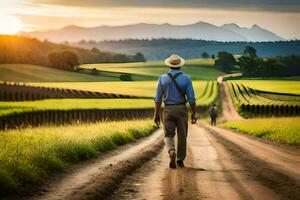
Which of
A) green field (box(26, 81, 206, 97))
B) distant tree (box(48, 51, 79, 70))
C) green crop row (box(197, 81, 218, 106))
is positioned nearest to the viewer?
green crop row (box(197, 81, 218, 106))

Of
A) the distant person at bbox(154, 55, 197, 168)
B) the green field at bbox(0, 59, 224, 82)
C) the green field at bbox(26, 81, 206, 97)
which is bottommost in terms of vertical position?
the green field at bbox(26, 81, 206, 97)

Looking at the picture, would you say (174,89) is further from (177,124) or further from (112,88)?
(112,88)

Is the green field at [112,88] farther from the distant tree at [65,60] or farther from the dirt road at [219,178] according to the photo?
the dirt road at [219,178]

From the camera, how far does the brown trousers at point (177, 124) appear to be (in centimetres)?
1686

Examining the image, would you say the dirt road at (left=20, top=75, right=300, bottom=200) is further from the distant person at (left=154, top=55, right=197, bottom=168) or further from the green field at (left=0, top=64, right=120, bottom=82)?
the green field at (left=0, top=64, right=120, bottom=82)

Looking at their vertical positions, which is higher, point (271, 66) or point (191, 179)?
point (271, 66)

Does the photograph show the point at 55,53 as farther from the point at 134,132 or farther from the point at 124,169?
the point at 124,169

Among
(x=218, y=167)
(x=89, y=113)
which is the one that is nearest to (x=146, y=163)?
(x=218, y=167)

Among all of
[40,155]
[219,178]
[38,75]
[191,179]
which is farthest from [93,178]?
[38,75]

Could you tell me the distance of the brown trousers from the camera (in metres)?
16.9

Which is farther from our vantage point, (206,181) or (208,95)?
(208,95)

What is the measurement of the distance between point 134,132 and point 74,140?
1196 centimetres

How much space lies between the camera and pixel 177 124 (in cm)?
1705

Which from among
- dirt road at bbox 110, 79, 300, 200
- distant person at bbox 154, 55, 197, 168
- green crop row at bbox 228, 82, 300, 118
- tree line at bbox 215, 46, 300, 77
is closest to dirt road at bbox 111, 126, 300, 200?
dirt road at bbox 110, 79, 300, 200
